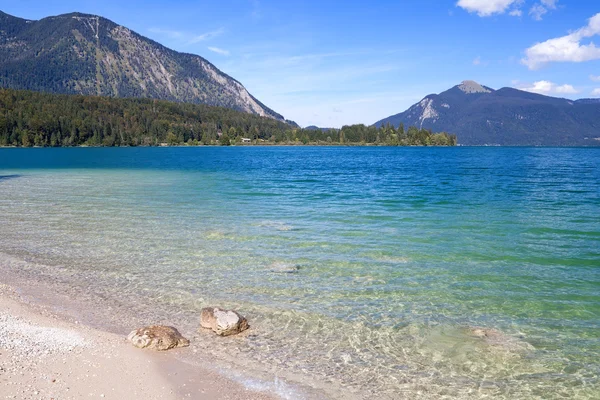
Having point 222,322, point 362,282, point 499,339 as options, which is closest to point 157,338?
point 222,322

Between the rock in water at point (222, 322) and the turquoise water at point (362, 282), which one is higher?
the rock in water at point (222, 322)

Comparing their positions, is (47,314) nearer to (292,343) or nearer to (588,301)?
(292,343)

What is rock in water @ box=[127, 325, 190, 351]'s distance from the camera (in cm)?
962

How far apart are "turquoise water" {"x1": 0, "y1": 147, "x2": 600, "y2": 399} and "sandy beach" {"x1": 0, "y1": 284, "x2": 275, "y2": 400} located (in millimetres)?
1125

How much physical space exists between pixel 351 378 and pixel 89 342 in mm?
5497

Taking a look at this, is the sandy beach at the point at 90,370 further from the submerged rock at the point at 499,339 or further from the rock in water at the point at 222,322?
the submerged rock at the point at 499,339

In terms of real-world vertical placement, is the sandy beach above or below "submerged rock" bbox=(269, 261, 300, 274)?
above

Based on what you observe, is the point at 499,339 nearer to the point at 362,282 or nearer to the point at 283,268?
the point at 362,282

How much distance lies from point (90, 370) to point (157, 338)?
1.57 meters

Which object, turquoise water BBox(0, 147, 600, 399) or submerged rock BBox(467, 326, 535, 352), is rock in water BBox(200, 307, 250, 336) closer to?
turquoise water BBox(0, 147, 600, 399)

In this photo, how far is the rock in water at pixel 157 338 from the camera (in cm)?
962

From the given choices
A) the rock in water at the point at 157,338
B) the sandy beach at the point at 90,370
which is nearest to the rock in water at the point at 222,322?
the rock in water at the point at 157,338

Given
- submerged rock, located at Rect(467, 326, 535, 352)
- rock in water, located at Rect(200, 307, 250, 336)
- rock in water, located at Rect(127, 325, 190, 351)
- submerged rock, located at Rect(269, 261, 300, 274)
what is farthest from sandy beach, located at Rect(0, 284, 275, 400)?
submerged rock, located at Rect(269, 261, 300, 274)

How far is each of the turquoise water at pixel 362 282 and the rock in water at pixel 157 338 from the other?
2.34ft
